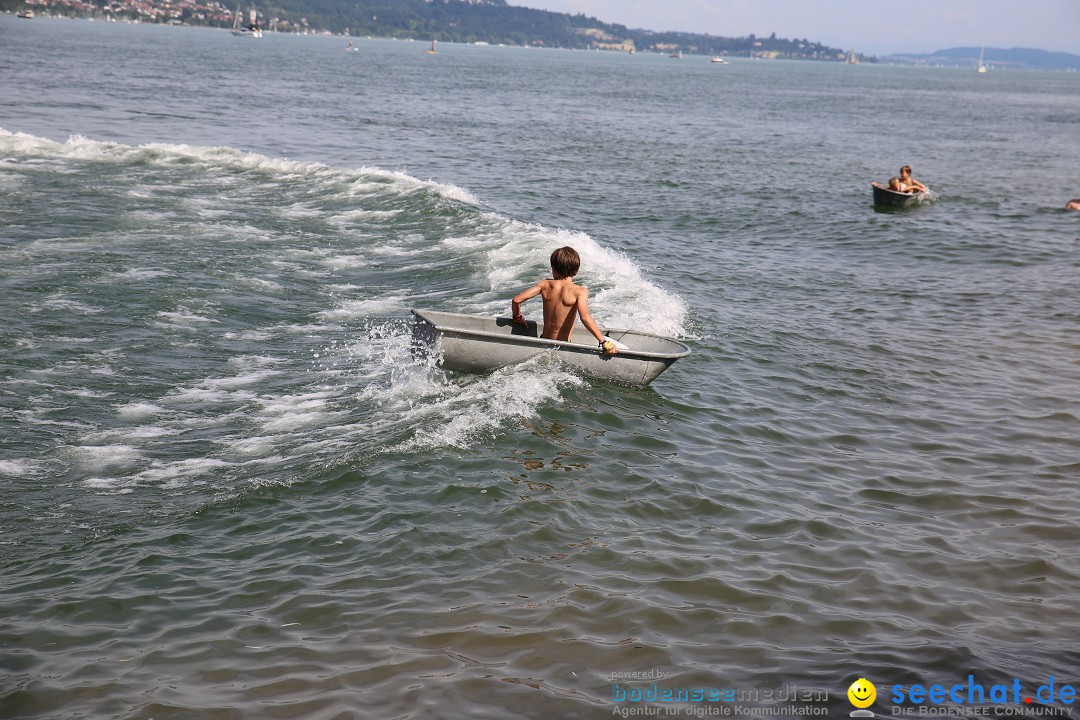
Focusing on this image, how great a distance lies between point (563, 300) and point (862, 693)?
20.8 feet

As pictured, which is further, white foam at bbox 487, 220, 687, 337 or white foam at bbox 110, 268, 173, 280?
white foam at bbox 110, 268, 173, 280

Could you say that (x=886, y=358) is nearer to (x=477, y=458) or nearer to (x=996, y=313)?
(x=996, y=313)

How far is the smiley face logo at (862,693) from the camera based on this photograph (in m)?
6.22

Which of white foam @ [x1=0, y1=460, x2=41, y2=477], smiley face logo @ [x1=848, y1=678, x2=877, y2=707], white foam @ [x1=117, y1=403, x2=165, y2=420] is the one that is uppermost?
white foam @ [x1=117, y1=403, x2=165, y2=420]

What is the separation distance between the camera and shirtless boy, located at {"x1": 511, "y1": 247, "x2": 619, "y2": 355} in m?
11.2

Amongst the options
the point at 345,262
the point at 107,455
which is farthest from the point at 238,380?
the point at 345,262

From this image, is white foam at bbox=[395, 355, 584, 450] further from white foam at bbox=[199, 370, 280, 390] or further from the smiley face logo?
the smiley face logo

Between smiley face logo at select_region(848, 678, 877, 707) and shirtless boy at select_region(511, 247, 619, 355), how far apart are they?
5.55 meters

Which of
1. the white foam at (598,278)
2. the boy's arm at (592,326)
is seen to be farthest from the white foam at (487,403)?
the white foam at (598,278)

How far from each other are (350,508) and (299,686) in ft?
8.97

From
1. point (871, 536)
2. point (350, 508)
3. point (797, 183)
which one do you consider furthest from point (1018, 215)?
point (350, 508)

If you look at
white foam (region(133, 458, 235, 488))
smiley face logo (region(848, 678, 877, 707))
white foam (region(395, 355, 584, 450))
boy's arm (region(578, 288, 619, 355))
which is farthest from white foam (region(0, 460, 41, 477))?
smiley face logo (region(848, 678, 877, 707))

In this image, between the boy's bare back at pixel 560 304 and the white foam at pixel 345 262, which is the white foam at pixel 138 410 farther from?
the white foam at pixel 345 262

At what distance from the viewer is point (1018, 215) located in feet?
91.6
